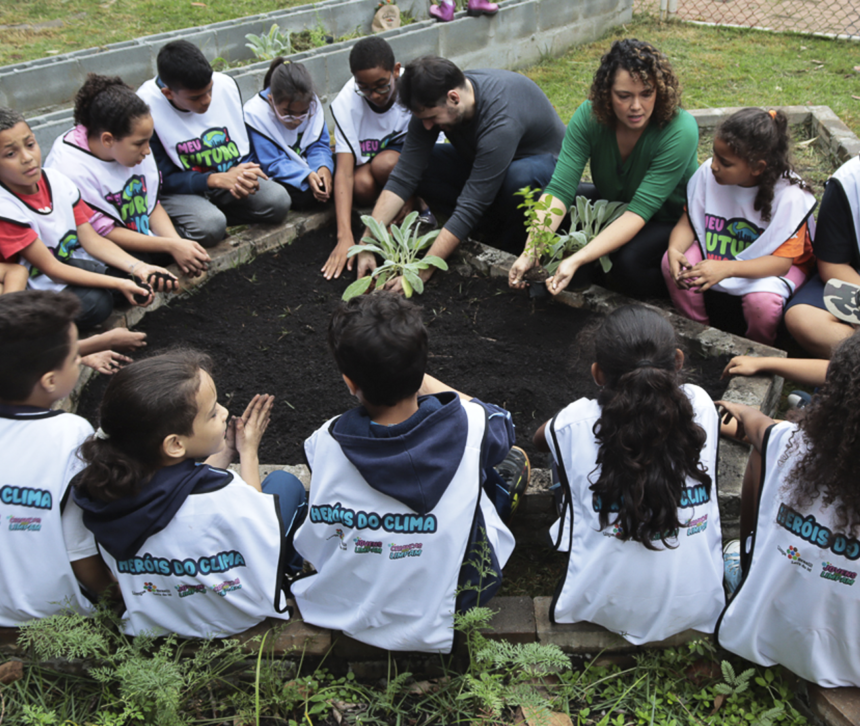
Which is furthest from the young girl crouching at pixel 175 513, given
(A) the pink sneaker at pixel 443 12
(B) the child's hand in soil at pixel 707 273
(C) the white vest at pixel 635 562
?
(A) the pink sneaker at pixel 443 12

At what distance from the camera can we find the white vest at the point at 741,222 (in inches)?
115

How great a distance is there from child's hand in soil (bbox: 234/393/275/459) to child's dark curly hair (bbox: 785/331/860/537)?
155 centimetres

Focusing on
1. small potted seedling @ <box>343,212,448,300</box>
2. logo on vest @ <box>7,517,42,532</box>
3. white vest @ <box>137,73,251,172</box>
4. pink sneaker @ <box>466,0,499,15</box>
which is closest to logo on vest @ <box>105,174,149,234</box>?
white vest @ <box>137,73,251,172</box>

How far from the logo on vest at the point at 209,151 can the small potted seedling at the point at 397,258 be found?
1.01 m

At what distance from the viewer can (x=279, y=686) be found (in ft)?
6.32

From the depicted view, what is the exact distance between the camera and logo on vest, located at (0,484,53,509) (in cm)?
191

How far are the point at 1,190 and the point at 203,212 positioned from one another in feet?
3.37

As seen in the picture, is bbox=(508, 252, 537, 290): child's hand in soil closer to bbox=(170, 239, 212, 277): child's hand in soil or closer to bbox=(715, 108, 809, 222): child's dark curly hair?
bbox=(715, 108, 809, 222): child's dark curly hair

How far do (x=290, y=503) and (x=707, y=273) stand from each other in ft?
6.44

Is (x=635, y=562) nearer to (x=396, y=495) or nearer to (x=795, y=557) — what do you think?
(x=795, y=557)

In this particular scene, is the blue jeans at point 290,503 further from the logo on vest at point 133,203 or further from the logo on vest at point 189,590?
the logo on vest at point 133,203

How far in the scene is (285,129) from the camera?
13.5ft

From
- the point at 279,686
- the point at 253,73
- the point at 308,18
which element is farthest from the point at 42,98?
the point at 279,686

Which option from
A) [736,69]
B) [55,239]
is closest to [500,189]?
[55,239]
